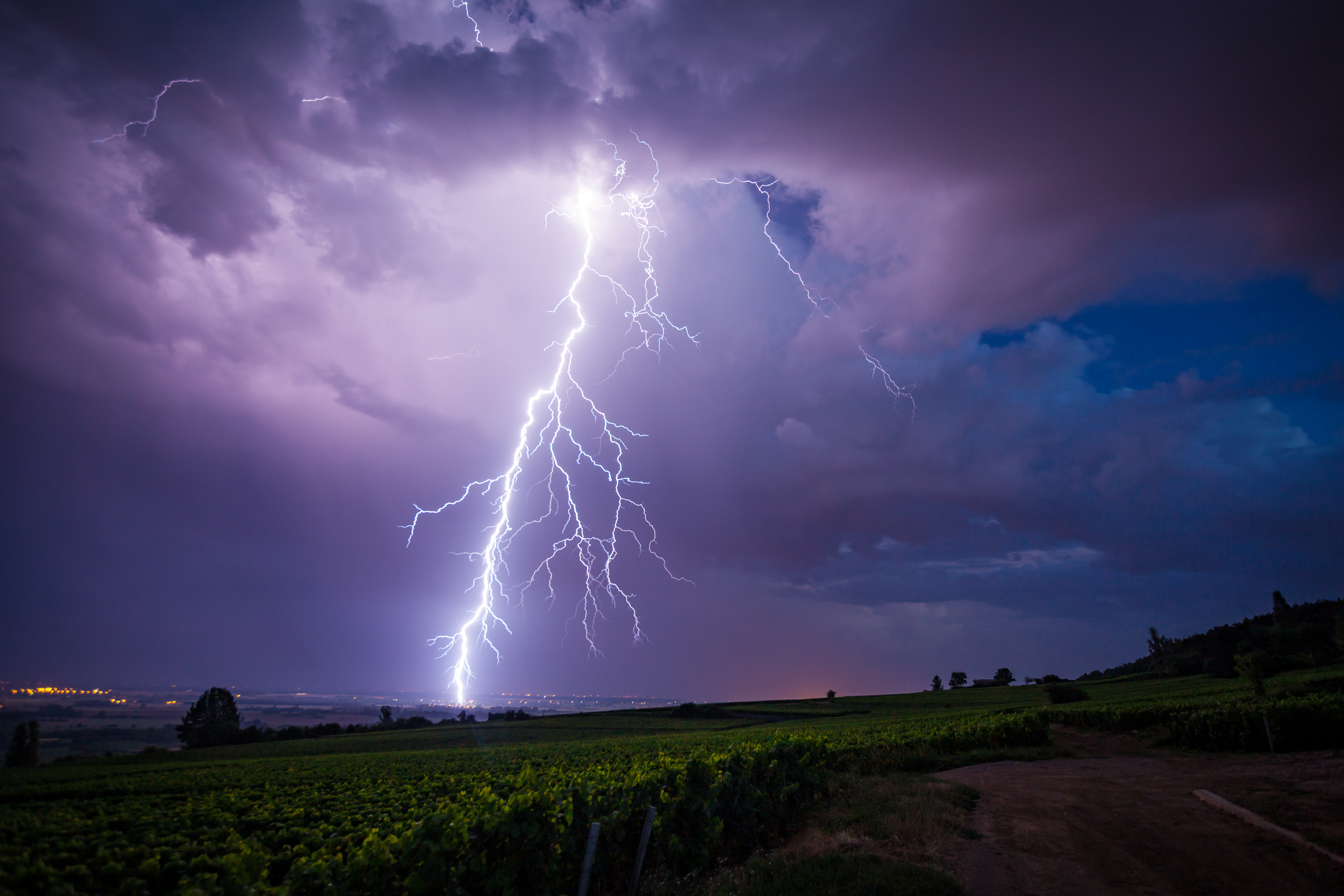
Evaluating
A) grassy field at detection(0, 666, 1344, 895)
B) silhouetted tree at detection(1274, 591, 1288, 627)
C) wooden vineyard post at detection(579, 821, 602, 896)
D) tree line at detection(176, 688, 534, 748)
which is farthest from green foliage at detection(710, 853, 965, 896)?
silhouetted tree at detection(1274, 591, 1288, 627)

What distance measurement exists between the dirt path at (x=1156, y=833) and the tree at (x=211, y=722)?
77247 mm

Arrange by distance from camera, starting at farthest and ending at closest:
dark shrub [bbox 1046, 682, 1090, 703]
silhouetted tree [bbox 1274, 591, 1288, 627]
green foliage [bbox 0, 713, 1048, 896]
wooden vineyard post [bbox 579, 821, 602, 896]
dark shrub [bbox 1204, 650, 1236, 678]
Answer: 1. silhouetted tree [bbox 1274, 591, 1288, 627]
2. dark shrub [bbox 1204, 650, 1236, 678]
3. dark shrub [bbox 1046, 682, 1090, 703]
4. wooden vineyard post [bbox 579, 821, 602, 896]
5. green foliage [bbox 0, 713, 1048, 896]

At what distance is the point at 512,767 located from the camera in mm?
25016

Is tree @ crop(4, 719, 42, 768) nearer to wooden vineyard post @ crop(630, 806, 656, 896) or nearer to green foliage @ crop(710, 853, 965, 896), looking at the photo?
wooden vineyard post @ crop(630, 806, 656, 896)

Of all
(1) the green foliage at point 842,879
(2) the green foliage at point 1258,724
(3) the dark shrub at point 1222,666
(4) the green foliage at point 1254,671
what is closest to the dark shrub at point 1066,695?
(4) the green foliage at point 1254,671

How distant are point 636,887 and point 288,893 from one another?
461cm

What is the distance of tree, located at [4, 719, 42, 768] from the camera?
1611 centimetres

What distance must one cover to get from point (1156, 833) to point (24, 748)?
29038mm

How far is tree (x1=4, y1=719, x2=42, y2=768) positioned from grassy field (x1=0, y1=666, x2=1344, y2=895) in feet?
1.37

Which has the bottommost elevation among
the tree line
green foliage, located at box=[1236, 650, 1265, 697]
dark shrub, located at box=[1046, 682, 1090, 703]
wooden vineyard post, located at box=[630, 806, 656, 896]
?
Result: the tree line

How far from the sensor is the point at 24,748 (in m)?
17.0

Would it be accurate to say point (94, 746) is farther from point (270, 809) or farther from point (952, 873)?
point (952, 873)

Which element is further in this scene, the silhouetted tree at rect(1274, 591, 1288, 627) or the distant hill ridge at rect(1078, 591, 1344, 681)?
the silhouetted tree at rect(1274, 591, 1288, 627)

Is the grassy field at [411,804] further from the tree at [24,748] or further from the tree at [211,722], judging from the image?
the tree at [211,722]
